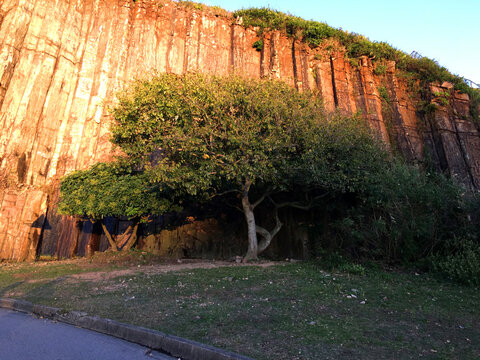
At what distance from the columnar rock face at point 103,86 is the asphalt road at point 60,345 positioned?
14.3 m

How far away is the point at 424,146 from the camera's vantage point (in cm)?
2216

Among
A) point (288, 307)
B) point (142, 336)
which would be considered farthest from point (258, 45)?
point (142, 336)

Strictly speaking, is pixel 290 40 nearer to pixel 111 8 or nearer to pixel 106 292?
pixel 111 8

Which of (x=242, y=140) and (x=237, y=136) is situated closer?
(x=242, y=140)

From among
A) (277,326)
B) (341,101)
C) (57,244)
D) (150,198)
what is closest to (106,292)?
(277,326)

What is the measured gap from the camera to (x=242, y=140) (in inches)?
411

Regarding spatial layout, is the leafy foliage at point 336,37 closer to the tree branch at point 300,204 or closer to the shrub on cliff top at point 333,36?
the shrub on cliff top at point 333,36

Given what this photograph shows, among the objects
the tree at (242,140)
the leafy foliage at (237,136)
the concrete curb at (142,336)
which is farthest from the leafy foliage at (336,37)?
the concrete curb at (142,336)

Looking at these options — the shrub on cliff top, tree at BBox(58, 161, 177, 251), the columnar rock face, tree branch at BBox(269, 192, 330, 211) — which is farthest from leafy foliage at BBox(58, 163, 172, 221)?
the shrub on cliff top

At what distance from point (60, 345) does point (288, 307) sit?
375 centimetres

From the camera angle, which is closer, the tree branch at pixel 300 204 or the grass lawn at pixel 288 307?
the grass lawn at pixel 288 307

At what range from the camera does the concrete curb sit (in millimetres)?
3804

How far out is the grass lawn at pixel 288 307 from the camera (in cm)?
408

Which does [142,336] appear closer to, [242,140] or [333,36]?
[242,140]
